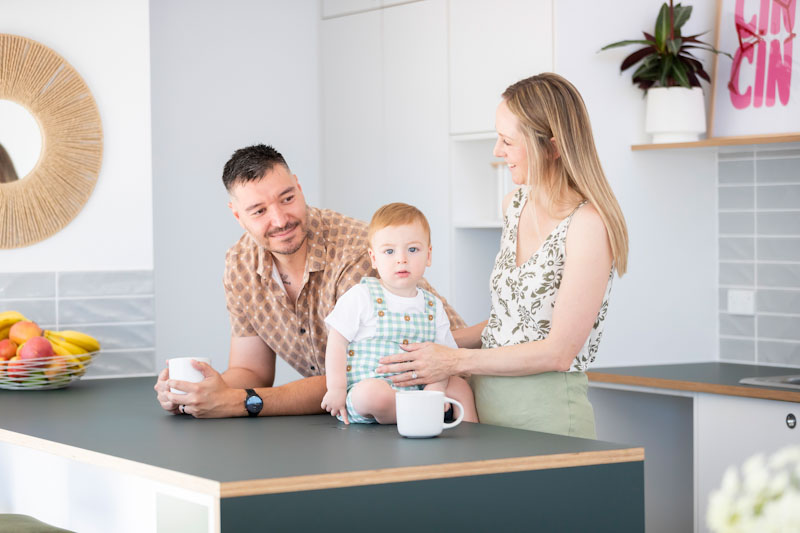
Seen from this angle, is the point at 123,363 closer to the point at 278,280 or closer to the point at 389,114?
the point at 278,280

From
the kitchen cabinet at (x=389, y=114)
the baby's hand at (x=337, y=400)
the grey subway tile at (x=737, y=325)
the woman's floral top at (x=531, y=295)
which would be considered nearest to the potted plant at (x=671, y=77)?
the grey subway tile at (x=737, y=325)

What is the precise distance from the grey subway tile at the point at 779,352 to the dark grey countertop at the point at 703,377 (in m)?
0.04

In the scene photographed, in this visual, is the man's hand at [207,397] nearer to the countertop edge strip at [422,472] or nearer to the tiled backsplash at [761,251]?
the countertop edge strip at [422,472]

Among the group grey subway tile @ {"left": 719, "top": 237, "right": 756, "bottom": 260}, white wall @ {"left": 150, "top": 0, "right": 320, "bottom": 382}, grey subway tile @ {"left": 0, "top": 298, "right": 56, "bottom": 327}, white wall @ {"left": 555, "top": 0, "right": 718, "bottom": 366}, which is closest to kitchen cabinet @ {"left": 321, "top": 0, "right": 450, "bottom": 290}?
white wall @ {"left": 150, "top": 0, "right": 320, "bottom": 382}

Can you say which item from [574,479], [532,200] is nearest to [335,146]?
[532,200]

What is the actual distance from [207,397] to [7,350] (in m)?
0.89

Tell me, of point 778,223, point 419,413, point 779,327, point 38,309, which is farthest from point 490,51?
point 419,413

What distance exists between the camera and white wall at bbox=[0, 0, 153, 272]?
310 cm

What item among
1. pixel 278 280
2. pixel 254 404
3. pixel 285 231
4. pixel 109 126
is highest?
pixel 109 126

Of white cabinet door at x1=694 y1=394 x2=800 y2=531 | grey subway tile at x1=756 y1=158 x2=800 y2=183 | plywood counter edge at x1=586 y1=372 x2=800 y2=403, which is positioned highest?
grey subway tile at x1=756 y1=158 x2=800 y2=183

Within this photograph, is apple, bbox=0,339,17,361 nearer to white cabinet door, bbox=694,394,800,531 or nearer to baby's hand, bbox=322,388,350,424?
baby's hand, bbox=322,388,350,424

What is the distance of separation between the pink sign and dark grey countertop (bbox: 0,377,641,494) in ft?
6.27

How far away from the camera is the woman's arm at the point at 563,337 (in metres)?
1.96

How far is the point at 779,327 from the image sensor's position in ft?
11.6
